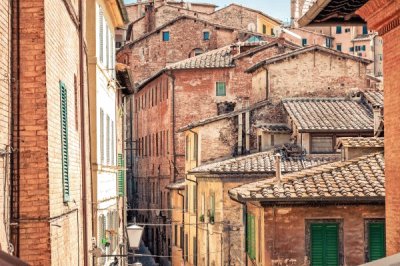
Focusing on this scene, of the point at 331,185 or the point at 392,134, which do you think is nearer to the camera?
the point at 392,134

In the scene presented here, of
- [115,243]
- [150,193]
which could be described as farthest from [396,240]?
[150,193]

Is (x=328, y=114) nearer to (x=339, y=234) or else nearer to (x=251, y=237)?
(x=251, y=237)

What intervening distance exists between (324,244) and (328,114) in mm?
14515

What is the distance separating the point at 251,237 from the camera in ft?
80.3

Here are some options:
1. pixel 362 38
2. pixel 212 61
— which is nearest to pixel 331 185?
pixel 212 61

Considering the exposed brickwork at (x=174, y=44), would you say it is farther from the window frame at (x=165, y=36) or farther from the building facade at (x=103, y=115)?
the building facade at (x=103, y=115)

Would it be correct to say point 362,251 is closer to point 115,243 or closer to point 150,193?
point 115,243

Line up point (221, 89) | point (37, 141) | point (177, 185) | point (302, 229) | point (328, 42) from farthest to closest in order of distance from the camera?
1. point (328, 42)
2. point (221, 89)
3. point (177, 185)
4. point (302, 229)
5. point (37, 141)

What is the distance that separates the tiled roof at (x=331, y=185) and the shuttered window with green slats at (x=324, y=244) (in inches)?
A: 32.3

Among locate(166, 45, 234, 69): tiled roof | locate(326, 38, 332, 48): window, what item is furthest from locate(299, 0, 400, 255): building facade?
locate(326, 38, 332, 48): window

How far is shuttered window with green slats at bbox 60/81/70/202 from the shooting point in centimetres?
1213

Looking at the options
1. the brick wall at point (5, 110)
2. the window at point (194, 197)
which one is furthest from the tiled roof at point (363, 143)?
the brick wall at point (5, 110)

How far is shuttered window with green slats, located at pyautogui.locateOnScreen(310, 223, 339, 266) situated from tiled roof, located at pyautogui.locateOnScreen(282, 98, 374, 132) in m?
11.9

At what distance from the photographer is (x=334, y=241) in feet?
71.2
